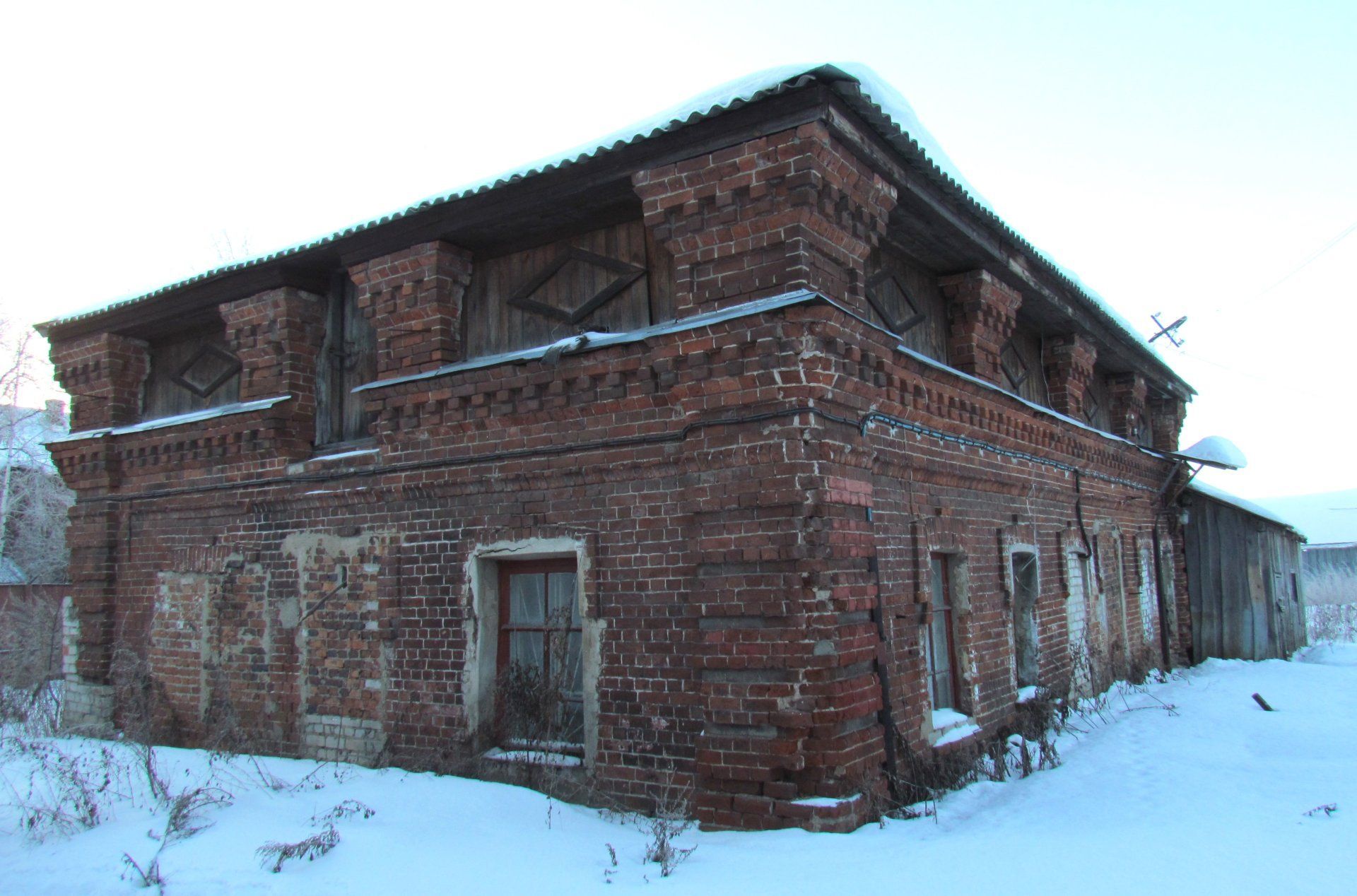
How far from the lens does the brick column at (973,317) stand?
8078mm

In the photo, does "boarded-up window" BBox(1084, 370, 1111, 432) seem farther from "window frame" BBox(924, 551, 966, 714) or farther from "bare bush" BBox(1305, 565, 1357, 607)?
"bare bush" BBox(1305, 565, 1357, 607)

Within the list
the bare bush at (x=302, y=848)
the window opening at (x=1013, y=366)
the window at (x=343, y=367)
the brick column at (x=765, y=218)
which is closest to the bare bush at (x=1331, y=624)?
the window opening at (x=1013, y=366)

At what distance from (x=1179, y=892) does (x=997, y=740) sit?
3530mm

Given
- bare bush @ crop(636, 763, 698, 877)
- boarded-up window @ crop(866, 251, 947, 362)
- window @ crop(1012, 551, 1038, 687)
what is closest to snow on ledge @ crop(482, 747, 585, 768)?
bare bush @ crop(636, 763, 698, 877)

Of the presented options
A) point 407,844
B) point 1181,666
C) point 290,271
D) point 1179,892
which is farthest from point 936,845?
point 1181,666

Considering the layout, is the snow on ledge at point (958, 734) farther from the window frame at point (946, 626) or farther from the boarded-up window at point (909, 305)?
the boarded-up window at point (909, 305)

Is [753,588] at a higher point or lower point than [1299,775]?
higher

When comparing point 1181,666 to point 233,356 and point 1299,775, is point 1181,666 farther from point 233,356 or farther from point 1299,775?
point 233,356

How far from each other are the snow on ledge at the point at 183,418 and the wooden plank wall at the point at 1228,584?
1413 centimetres

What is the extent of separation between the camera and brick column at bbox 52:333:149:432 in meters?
9.24

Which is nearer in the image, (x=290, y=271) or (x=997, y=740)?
(x=997, y=740)

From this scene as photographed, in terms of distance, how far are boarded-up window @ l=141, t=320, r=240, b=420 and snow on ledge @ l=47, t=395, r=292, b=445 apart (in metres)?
0.20

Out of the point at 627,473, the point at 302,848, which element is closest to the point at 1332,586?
the point at 627,473

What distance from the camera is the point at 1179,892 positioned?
12.5ft
